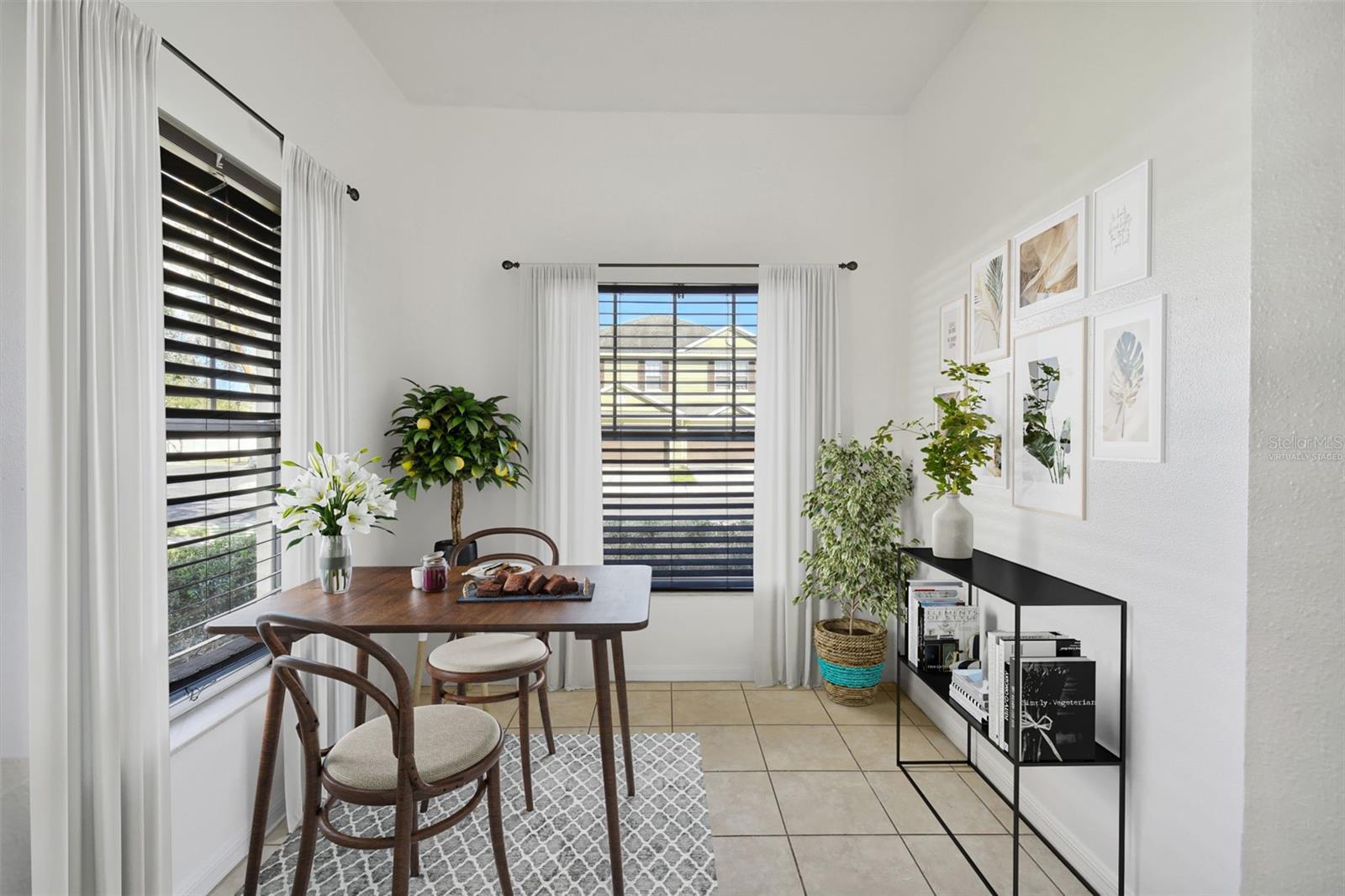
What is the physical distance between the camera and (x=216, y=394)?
1.94m

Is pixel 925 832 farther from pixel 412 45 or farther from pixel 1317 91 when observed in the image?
pixel 412 45

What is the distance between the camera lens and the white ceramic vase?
2285 millimetres

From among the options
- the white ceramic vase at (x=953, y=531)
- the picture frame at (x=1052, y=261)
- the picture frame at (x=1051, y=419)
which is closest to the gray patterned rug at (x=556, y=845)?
the white ceramic vase at (x=953, y=531)

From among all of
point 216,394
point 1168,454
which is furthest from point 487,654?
point 1168,454

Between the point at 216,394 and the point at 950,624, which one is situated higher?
the point at 216,394

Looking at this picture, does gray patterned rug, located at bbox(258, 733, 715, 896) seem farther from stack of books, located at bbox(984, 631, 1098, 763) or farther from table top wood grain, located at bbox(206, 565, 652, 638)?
stack of books, located at bbox(984, 631, 1098, 763)

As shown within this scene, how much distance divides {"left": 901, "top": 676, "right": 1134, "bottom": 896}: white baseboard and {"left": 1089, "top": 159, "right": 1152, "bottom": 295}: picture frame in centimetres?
162

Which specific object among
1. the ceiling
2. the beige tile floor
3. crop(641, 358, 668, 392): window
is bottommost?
the beige tile floor

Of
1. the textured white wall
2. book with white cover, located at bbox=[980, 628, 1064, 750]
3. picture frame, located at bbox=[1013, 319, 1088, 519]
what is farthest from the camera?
picture frame, located at bbox=[1013, 319, 1088, 519]

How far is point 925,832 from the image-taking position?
212 centimetres

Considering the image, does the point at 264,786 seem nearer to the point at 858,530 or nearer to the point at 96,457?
the point at 96,457

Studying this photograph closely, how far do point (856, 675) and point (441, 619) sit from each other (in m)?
2.23

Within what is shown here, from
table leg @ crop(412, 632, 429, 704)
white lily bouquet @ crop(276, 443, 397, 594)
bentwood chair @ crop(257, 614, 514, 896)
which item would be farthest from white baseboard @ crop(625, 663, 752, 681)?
white lily bouquet @ crop(276, 443, 397, 594)

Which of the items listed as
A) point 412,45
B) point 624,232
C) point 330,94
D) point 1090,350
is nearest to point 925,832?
point 1090,350
